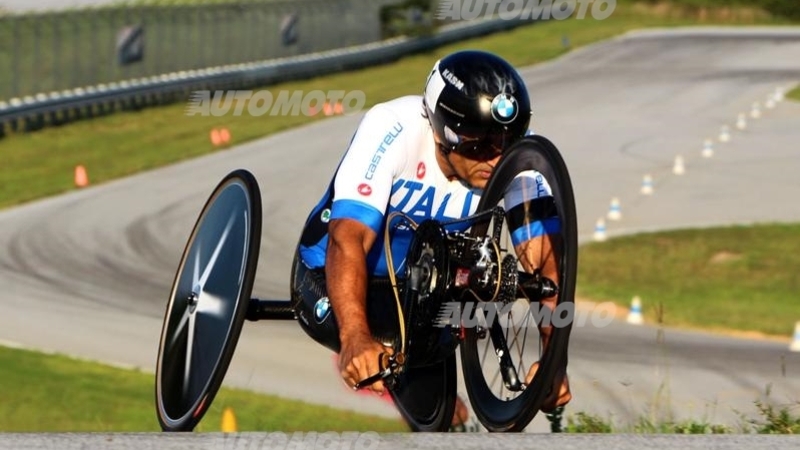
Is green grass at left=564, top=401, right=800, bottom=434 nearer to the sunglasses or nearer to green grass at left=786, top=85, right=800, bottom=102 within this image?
the sunglasses

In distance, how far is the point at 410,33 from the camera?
4988 centimetres

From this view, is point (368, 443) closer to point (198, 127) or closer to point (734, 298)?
point (734, 298)

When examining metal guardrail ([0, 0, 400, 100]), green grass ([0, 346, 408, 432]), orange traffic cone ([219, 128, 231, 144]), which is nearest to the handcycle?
green grass ([0, 346, 408, 432])

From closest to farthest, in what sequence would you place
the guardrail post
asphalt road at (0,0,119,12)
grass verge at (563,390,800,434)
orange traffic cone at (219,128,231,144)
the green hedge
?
grass verge at (563,390,800,434) < the guardrail post < orange traffic cone at (219,128,231,144) < asphalt road at (0,0,119,12) < the green hedge

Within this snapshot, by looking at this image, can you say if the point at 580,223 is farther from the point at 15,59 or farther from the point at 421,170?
the point at 421,170

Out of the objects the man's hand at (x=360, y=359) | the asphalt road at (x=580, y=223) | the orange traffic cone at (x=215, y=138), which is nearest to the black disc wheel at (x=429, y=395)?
the asphalt road at (x=580, y=223)

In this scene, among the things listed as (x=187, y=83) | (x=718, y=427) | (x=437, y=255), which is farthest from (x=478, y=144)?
(x=187, y=83)

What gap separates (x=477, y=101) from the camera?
4.90 m

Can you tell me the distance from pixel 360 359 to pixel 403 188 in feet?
2.65

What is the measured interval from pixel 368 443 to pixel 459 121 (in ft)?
5.06

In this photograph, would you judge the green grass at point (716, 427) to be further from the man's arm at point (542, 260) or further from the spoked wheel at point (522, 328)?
the man's arm at point (542, 260)

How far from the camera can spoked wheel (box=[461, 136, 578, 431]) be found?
4.40 meters

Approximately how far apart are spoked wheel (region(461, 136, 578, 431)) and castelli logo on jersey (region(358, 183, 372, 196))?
0.38 meters

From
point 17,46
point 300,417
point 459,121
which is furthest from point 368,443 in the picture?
point 17,46
